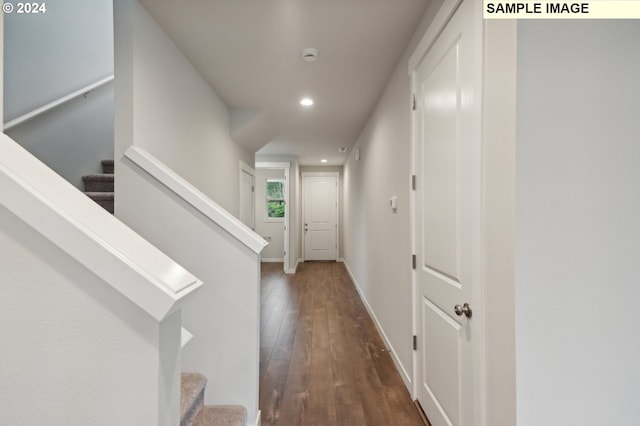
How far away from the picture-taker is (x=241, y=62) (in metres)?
2.50

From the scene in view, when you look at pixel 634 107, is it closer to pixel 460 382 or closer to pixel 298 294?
pixel 460 382

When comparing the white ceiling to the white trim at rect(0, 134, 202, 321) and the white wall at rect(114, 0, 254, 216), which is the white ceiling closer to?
the white wall at rect(114, 0, 254, 216)

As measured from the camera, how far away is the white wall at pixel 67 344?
0.66m

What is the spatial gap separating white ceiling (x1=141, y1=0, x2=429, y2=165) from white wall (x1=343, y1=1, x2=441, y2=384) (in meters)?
0.20

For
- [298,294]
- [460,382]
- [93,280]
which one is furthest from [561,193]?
[298,294]

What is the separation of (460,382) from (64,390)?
145cm

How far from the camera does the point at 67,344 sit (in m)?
0.67

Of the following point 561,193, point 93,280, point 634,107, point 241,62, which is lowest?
point 93,280

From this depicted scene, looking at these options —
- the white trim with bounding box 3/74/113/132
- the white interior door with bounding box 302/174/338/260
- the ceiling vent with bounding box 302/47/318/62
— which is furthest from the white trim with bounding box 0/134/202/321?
the white interior door with bounding box 302/174/338/260

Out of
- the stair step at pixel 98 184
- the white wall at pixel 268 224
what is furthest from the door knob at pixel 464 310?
the white wall at pixel 268 224

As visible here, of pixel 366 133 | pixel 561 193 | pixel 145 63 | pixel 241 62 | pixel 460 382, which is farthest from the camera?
pixel 366 133

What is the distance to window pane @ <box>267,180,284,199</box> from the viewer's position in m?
8.00

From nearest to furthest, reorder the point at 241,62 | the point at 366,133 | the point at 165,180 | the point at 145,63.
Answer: the point at 165,180 < the point at 145,63 < the point at 241,62 < the point at 366,133

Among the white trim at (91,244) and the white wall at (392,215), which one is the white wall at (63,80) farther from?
the white wall at (392,215)
